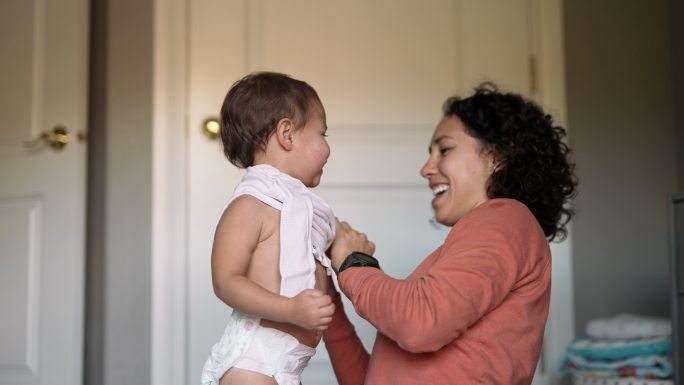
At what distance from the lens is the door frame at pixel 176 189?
2.81 m

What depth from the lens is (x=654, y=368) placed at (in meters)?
2.43

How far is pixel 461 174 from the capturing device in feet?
5.49

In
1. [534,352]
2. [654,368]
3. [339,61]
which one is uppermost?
[339,61]

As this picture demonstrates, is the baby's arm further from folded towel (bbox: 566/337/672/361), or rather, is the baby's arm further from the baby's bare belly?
folded towel (bbox: 566/337/672/361)

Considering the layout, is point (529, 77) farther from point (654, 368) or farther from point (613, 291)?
point (654, 368)

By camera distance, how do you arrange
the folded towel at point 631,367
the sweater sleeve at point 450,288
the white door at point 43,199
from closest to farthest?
the sweater sleeve at point 450,288, the folded towel at point 631,367, the white door at point 43,199

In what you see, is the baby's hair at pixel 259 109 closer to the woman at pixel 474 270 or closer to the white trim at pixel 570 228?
the woman at pixel 474 270

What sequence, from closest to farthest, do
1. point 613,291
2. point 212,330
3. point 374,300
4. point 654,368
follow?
point 374,300 → point 654,368 → point 212,330 → point 613,291

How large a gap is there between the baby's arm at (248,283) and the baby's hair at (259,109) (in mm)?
137

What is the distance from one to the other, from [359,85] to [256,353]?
1585 millimetres

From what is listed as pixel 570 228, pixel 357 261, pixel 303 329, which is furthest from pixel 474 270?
pixel 570 228

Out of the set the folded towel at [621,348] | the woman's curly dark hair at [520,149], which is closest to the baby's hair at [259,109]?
the woman's curly dark hair at [520,149]

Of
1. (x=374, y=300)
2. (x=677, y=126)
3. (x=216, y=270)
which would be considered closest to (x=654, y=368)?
(x=677, y=126)

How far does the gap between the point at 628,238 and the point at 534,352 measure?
5.58ft
